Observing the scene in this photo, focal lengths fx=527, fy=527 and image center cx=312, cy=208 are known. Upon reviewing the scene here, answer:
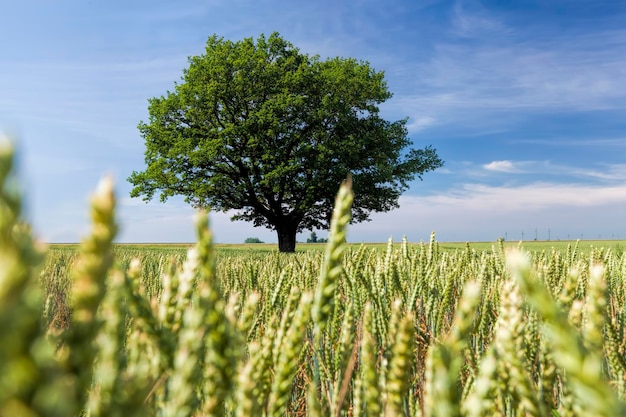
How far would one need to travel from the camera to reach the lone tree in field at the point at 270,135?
3073cm

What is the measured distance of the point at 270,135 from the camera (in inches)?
1184

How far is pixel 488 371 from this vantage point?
0.64m

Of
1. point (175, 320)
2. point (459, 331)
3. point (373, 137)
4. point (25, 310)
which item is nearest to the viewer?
point (25, 310)

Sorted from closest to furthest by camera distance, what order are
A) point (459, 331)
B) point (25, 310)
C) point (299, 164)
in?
point (25, 310)
point (459, 331)
point (299, 164)

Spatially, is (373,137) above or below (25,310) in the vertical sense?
above

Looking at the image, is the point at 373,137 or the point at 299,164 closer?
the point at 299,164

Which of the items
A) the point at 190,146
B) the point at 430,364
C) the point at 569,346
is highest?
the point at 190,146

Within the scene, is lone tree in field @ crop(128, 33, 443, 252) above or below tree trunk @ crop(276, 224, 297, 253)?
above

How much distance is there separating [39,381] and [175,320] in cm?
55

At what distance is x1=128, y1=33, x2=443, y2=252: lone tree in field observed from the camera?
30.7m

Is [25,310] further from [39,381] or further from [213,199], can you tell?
[213,199]

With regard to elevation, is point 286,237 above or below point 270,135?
below

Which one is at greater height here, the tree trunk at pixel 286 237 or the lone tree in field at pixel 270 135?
the lone tree in field at pixel 270 135

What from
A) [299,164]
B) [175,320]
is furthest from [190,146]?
[175,320]
